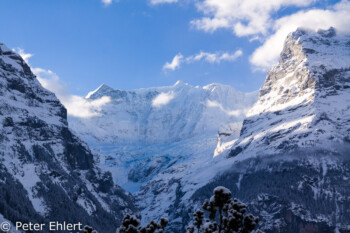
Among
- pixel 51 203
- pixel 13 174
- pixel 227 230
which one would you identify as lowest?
pixel 227 230

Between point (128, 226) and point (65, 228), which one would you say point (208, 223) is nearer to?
point (128, 226)

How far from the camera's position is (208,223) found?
23.1m

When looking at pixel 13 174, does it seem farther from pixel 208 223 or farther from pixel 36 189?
pixel 208 223

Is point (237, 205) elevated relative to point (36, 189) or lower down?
lower down

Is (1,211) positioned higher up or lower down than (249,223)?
higher up

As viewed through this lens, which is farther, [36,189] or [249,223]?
[36,189]

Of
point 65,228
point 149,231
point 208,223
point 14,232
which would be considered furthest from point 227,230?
point 65,228

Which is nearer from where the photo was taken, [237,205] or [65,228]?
[237,205]

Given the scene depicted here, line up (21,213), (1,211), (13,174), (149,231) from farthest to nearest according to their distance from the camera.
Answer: (13,174)
(21,213)
(1,211)
(149,231)

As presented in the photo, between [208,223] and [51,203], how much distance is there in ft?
617

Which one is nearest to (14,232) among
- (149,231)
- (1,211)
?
(1,211)

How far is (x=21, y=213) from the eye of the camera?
6644 inches

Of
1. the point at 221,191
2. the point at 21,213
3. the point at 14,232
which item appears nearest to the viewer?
the point at 221,191

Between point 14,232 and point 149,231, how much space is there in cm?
13769
